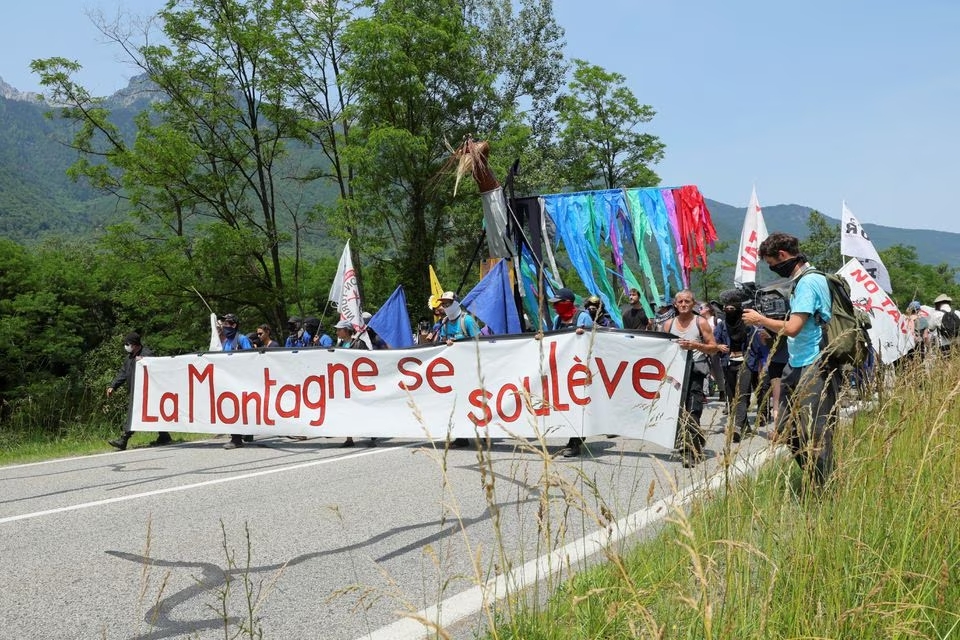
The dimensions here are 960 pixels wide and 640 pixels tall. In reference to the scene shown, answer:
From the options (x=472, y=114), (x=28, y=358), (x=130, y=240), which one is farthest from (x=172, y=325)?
(x=472, y=114)

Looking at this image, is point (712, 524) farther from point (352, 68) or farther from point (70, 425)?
point (352, 68)

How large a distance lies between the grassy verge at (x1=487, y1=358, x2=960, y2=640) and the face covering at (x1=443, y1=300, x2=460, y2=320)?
23.1 feet

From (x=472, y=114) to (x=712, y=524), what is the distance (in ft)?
100

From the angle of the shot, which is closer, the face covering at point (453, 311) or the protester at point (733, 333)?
the face covering at point (453, 311)

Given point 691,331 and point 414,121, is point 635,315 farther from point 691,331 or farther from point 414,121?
point 414,121

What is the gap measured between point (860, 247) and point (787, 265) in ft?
30.7

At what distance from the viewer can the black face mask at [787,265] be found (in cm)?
500

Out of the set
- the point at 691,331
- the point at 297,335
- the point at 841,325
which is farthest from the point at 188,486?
the point at 297,335

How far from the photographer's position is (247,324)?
107 feet

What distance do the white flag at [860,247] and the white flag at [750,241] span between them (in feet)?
4.29

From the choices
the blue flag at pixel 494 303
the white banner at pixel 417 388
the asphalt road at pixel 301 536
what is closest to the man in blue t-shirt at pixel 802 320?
the asphalt road at pixel 301 536

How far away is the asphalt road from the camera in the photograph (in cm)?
331

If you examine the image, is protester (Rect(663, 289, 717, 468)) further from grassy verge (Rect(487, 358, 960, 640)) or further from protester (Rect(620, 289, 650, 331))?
protester (Rect(620, 289, 650, 331))

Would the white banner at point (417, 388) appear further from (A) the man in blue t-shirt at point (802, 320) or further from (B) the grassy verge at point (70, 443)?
(A) the man in blue t-shirt at point (802, 320)
